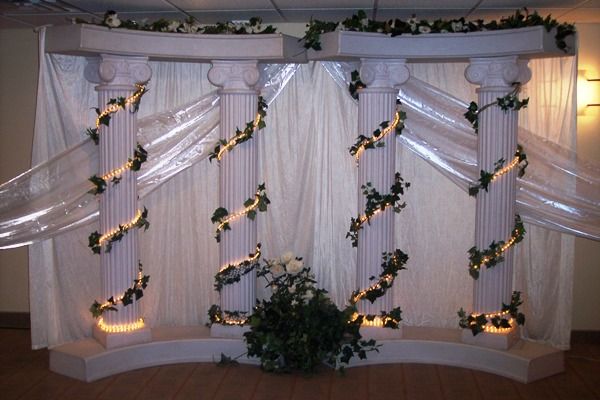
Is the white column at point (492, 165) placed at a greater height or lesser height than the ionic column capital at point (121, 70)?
lesser

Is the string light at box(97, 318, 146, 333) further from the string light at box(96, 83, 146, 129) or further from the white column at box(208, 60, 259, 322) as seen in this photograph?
the string light at box(96, 83, 146, 129)

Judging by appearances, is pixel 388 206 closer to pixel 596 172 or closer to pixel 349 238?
pixel 349 238

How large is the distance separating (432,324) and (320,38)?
8.52ft

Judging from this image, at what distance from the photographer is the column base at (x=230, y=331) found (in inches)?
233

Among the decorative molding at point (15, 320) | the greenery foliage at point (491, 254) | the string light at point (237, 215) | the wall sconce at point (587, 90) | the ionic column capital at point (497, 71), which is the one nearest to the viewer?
the ionic column capital at point (497, 71)

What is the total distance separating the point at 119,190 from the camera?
570 centimetres

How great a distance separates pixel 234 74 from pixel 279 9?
0.59 metres

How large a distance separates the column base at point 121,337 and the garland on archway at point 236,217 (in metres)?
0.54

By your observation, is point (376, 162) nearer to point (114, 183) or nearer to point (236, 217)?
point (236, 217)

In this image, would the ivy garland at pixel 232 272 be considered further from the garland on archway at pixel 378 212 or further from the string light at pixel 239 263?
the garland on archway at pixel 378 212

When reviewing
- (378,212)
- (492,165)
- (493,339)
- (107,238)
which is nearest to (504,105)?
(492,165)

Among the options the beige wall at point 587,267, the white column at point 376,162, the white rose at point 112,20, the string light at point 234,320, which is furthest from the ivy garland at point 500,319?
the white rose at point 112,20

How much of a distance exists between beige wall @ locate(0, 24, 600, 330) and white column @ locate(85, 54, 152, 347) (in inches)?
51.3

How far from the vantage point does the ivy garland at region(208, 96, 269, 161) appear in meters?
5.79
